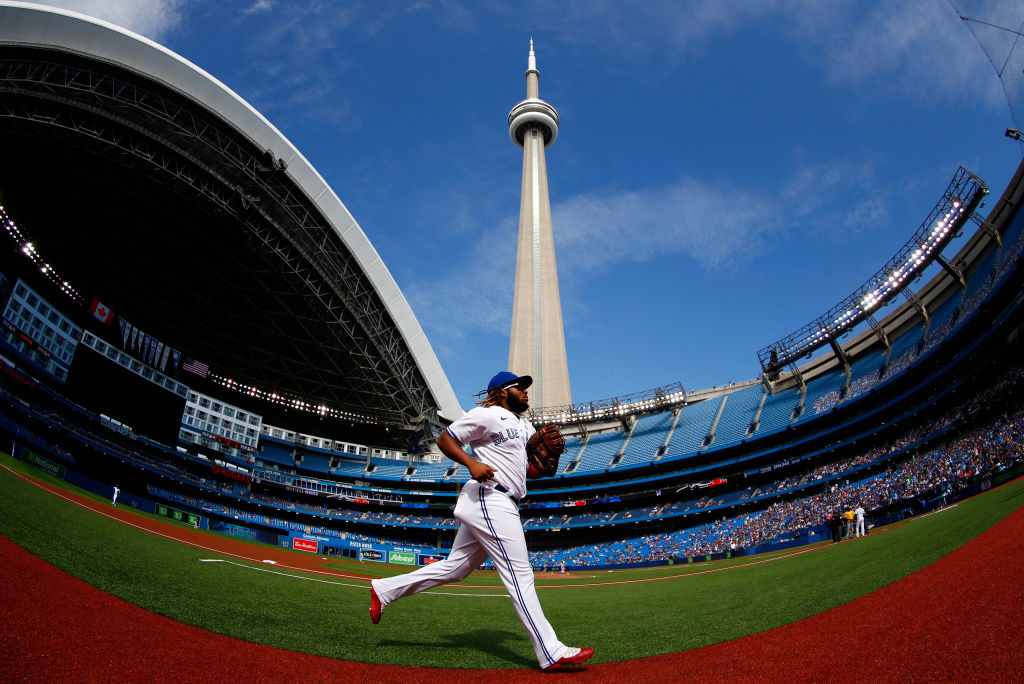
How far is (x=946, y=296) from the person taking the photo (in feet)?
109

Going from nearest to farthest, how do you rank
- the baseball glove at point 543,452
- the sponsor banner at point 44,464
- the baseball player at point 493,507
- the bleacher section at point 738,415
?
the baseball player at point 493,507, the baseball glove at point 543,452, the sponsor banner at point 44,464, the bleacher section at point 738,415

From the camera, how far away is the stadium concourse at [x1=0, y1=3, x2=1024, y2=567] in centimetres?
2650

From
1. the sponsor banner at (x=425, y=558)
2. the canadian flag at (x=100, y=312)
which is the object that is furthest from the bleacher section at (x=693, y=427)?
the canadian flag at (x=100, y=312)

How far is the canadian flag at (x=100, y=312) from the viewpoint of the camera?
3631 centimetres

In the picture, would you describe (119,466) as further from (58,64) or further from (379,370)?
(58,64)

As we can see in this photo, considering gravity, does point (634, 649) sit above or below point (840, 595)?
below

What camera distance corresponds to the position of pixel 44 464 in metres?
27.2

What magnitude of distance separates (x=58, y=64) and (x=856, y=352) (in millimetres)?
50012

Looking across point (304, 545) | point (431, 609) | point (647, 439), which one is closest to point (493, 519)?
point (431, 609)

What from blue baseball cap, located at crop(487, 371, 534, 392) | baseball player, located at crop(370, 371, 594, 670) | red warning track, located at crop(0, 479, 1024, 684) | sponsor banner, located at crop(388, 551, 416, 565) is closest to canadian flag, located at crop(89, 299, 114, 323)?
sponsor banner, located at crop(388, 551, 416, 565)

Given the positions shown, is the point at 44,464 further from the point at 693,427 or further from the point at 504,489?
the point at 693,427

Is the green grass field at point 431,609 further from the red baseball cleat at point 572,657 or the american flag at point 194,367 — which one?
the american flag at point 194,367

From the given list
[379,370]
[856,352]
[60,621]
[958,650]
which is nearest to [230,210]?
[379,370]

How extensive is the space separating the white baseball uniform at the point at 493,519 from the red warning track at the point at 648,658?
678mm
